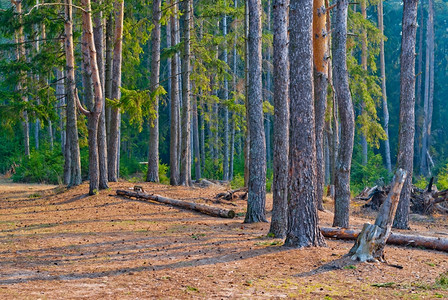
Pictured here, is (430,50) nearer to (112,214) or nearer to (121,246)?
(112,214)

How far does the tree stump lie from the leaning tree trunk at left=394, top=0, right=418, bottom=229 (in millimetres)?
5576

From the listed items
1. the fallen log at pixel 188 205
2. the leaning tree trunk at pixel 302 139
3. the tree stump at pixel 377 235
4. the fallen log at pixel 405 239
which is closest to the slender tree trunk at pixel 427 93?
the fallen log at pixel 188 205

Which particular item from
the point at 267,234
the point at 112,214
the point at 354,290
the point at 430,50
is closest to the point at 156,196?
the point at 112,214

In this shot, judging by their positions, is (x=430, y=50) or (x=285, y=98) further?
(x=430, y=50)

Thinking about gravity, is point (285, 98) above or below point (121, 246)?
above

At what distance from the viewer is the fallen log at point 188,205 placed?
532 inches

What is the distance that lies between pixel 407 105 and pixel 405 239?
4.70 m

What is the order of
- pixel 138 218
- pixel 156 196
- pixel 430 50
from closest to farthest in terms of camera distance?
1. pixel 138 218
2. pixel 156 196
3. pixel 430 50

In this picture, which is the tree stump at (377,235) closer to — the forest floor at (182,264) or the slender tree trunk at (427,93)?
the forest floor at (182,264)

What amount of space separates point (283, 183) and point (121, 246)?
11.8ft

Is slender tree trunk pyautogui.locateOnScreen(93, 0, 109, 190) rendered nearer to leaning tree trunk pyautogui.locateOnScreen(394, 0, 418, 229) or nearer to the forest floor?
the forest floor

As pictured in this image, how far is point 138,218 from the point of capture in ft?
43.0

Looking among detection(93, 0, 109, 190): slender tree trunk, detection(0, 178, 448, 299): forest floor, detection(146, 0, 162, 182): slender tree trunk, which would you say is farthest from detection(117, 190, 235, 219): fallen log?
detection(146, 0, 162, 182): slender tree trunk

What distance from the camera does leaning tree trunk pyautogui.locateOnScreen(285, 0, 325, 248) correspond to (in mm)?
8461
